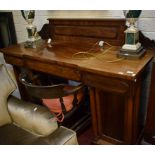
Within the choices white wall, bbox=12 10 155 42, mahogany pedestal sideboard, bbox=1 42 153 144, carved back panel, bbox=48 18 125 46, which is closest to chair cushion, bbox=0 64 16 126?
mahogany pedestal sideboard, bbox=1 42 153 144

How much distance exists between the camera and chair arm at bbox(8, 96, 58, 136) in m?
1.27

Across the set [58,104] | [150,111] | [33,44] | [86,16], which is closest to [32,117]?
[58,104]

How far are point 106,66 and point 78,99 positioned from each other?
1.42ft

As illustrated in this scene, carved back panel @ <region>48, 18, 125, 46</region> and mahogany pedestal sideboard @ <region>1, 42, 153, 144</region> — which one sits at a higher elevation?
carved back panel @ <region>48, 18, 125, 46</region>

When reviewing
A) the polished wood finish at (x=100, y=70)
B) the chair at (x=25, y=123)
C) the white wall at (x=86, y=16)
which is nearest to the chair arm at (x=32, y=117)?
the chair at (x=25, y=123)

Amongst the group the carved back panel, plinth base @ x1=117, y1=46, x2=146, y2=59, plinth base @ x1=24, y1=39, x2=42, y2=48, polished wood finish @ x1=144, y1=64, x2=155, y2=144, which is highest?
the carved back panel

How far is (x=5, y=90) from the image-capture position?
1.45 m

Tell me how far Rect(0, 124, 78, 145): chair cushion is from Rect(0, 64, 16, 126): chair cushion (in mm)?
69

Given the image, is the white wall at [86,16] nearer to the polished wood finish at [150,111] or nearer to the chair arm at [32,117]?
the polished wood finish at [150,111]

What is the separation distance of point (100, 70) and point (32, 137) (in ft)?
2.04

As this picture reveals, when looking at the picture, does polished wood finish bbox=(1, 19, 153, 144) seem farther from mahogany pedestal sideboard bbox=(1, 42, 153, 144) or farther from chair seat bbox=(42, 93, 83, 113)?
chair seat bbox=(42, 93, 83, 113)
